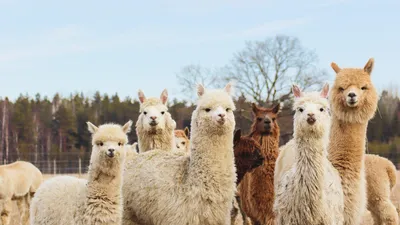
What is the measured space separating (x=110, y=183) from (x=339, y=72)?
3478 millimetres

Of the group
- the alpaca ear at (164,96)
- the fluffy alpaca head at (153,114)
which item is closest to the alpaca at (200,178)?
the fluffy alpaca head at (153,114)

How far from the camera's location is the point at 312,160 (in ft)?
21.7

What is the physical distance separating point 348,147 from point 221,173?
1.91 meters

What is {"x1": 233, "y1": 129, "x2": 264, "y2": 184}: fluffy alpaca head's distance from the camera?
857 centimetres

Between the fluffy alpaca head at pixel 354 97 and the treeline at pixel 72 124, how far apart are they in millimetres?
24348

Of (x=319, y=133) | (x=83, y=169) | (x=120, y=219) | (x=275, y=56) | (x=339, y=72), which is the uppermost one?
(x=275, y=56)

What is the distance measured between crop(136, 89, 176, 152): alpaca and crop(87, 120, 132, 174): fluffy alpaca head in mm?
1851

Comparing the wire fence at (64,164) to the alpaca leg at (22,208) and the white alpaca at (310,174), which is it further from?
the white alpaca at (310,174)

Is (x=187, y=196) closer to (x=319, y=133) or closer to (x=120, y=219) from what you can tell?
(x=120, y=219)

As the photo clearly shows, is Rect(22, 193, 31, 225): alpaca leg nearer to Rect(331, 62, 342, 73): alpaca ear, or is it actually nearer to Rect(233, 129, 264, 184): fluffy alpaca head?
Rect(233, 129, 264, 184): fluffy alpaca head

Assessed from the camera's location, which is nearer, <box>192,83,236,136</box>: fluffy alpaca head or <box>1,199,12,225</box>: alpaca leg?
<box>192,83,236,136</box>: fluffy alpaca head

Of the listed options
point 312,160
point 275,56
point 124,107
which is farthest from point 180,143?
point 124,107

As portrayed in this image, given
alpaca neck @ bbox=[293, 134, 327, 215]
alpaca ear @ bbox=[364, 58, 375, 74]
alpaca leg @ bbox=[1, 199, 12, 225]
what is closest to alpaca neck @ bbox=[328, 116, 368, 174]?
alpaca ear @ bbox=[364, 58, 375, 74]

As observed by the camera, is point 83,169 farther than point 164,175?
Yes
